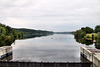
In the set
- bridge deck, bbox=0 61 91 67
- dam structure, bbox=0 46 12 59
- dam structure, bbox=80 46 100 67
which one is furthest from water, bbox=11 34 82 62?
bridge deck, bbox=0 61 91 67

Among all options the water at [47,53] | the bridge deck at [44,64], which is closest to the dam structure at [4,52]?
the water at [47,53]

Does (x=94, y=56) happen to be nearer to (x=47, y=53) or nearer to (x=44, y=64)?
(x=44, y=64)

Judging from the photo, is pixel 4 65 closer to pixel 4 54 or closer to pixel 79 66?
pixel 4 54

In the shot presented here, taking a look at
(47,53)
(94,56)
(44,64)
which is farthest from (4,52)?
(94,56)

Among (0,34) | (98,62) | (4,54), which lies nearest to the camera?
(98,62)

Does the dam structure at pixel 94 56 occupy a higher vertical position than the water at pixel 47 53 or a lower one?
higher

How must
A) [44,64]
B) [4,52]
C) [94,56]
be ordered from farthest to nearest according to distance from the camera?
[4,52] → [94,56] → [44,64]

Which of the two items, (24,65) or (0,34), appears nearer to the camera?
(24,65)

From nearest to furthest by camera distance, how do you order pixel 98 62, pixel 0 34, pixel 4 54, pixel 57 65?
pixel 98 62 → pixel 57 65 → pixel 4 54 → pixel 0 34

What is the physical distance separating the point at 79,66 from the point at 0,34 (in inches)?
5899

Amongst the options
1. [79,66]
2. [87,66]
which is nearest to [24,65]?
[79,66]

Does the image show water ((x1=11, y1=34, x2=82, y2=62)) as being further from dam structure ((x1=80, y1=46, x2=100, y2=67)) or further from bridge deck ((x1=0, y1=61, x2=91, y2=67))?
bridge deck ((x1=0, y1=61, x2=91, y2=67))

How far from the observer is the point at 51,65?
34.3 meters

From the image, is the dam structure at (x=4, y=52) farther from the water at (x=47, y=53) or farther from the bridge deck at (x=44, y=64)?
the bridge deck at (x=44, y=64)
